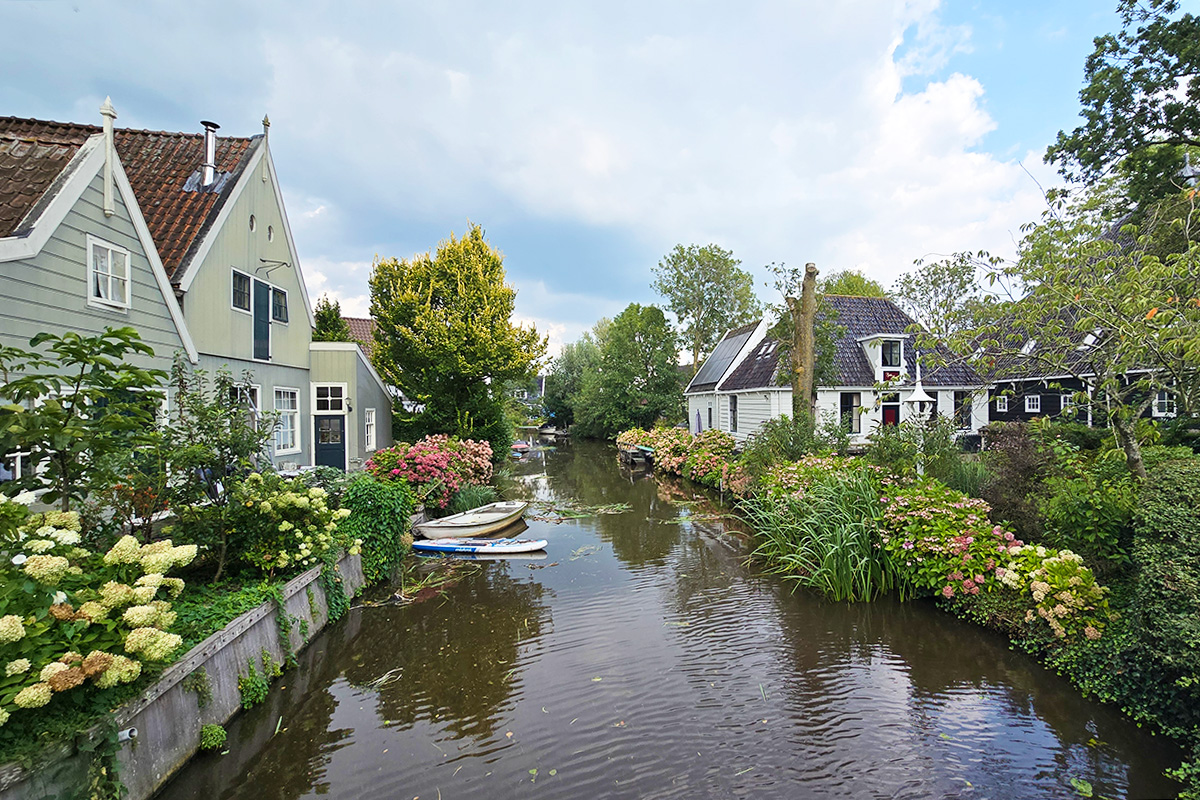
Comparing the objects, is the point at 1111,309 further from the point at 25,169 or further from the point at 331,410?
the point at 331,410

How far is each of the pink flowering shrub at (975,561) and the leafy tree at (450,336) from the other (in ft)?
46.7

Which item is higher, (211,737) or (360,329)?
(360,329)

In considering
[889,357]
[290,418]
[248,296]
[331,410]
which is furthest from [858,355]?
[248,296]

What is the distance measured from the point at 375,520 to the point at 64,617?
18.9 ft

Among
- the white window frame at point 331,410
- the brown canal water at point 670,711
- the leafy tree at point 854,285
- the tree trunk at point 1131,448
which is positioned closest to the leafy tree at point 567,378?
the leafy tree at point 854,285

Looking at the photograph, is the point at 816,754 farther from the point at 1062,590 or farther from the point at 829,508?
the point at 829,508

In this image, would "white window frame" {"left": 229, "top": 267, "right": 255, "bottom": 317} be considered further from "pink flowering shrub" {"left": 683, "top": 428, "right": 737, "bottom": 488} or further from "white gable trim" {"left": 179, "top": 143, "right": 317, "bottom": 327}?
"pink flowering shrub" {"left": 683, "top": 428, "right": 737, "bottom": 488}

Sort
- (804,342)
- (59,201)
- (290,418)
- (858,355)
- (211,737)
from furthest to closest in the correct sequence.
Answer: (858,355)
(804,342)
(290,418)
(59,201)
(211,737)

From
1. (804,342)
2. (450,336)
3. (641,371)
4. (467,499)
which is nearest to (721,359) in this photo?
(641,371)

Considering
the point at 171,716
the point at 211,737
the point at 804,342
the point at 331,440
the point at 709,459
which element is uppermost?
the point at 804,342

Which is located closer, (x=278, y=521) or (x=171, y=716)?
(x=171, y=716)

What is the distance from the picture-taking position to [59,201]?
746 cm

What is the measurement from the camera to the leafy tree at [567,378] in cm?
5053

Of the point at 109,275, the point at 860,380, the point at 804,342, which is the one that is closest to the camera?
the point at 109,275
